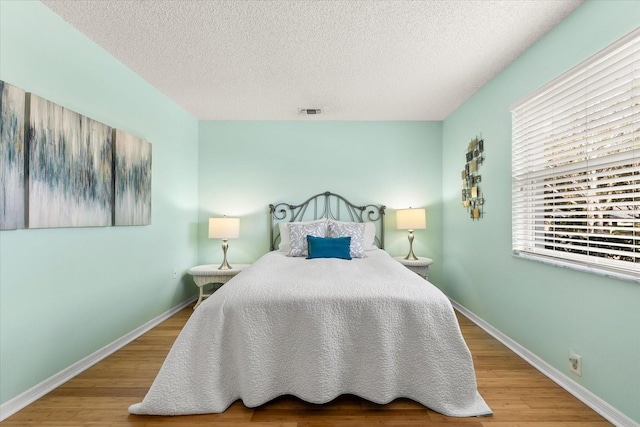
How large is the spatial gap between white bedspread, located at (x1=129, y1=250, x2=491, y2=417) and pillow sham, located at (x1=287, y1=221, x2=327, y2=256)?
1484 mm

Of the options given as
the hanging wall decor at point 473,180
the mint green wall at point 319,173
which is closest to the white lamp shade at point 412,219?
the mint green wall at point 319,173

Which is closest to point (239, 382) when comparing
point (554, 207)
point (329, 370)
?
point (329, 370)

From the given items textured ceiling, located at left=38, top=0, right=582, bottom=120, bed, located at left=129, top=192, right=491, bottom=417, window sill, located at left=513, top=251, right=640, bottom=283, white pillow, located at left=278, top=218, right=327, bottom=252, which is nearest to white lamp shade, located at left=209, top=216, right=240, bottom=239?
white pillow, located at left=278, top=218, right=327, bottom=252

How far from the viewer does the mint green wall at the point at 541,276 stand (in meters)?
1.54

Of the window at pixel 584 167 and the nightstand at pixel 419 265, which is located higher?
the window at pixel 584 167

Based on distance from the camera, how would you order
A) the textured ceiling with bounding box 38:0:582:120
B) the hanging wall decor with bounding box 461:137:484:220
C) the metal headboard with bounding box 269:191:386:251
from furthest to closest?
the metal headboard with bounding box 269:191:386:251 → the hanging wall decor with bounding box 461:137:484:220 → the textured ceiling with bounding box 38:0:582:120

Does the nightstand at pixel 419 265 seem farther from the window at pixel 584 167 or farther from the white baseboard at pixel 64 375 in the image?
the white baseboard at pixel 64 375

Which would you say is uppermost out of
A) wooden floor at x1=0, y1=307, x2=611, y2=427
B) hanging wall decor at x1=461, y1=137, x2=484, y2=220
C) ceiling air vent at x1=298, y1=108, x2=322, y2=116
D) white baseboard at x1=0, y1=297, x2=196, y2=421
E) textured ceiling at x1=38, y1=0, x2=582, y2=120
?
textured ceiling at x1=38, y1=0, x2=582, y2=120

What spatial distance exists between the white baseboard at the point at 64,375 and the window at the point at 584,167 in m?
3.42

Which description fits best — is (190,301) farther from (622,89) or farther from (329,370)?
(622,89)

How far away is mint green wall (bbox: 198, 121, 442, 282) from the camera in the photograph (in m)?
3.94

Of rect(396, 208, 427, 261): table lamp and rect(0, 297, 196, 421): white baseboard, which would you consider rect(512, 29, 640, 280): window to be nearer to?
rect(396, 208, 427, 261): table lamp

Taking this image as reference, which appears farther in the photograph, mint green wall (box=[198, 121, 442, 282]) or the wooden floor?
mint green wall (box=[198, 121, 442, 282])

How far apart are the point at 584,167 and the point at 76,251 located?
3440 millimetres
